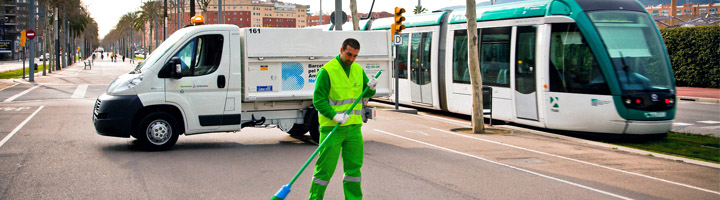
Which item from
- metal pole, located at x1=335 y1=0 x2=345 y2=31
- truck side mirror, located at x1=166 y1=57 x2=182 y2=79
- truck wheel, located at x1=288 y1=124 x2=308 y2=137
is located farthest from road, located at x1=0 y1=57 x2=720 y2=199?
metal pole, located at x1=335 y1=0 x2=345 y2=31

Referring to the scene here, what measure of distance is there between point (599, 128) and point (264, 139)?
6.42m

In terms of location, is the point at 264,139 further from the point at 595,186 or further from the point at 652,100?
the point at 652,100

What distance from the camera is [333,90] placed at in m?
6.28

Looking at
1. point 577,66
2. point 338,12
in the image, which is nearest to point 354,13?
point 338,12

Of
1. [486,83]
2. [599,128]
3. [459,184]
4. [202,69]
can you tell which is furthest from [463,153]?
[486,83]

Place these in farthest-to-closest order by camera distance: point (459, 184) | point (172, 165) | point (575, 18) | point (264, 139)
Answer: point (575, 18), point (264, 139), point (172, 165), point (459, 184)

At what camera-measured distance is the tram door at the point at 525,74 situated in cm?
1415

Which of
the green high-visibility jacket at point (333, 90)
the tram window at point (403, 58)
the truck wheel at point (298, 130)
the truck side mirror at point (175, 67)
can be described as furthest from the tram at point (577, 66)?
the green high-visibility jacket at point (333, 90)

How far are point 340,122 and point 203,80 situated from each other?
5146 mm

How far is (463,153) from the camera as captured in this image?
10.7m

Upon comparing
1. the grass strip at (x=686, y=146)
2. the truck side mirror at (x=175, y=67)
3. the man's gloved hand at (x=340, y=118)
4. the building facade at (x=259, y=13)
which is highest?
the building facade at (x=259, y=13)

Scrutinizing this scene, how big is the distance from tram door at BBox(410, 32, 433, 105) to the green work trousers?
40.9 ft

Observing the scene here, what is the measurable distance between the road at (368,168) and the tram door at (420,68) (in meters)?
5.27

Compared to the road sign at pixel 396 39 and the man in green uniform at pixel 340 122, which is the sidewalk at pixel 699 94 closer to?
the road sign at pixel 396 39
